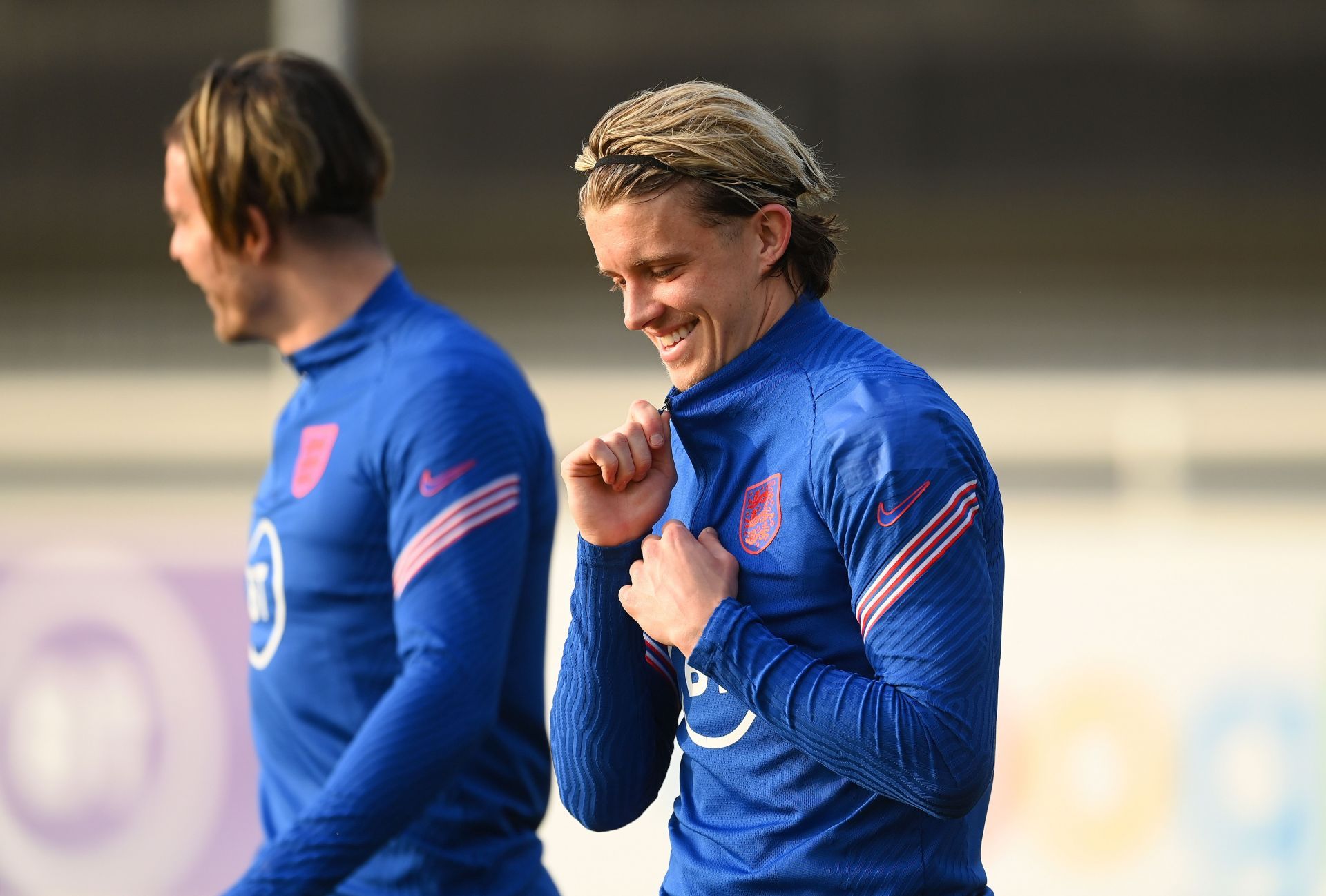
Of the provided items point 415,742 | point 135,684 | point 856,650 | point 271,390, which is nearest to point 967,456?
point 856,650

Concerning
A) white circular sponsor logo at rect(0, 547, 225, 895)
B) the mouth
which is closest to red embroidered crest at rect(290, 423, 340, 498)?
the mouth

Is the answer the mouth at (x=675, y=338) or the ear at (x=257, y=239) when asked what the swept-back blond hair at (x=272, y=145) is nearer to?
the ear at (x=257, y=239)

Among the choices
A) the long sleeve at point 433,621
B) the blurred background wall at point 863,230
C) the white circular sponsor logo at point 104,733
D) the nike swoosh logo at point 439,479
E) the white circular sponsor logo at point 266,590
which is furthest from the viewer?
the blurred background wall at point 863,230

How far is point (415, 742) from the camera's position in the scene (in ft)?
6.63

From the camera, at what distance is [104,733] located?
5.25 m

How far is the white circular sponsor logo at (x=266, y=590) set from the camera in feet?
7.30

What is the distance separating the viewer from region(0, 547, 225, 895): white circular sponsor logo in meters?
5.17

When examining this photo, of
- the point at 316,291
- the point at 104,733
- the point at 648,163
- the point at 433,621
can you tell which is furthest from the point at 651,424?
the point at 104,733

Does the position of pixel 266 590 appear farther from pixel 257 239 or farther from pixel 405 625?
pixel 257 239

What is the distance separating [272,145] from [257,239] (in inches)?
5.8

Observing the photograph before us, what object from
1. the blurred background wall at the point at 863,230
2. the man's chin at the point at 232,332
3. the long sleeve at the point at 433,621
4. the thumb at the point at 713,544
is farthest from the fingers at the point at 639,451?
the blurred background wall at the point at 863,230

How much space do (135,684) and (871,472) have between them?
430cm

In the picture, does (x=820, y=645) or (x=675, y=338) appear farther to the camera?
(x=675, y=338)

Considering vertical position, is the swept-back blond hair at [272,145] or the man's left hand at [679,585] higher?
the swept-back blond hair at [272,145]
